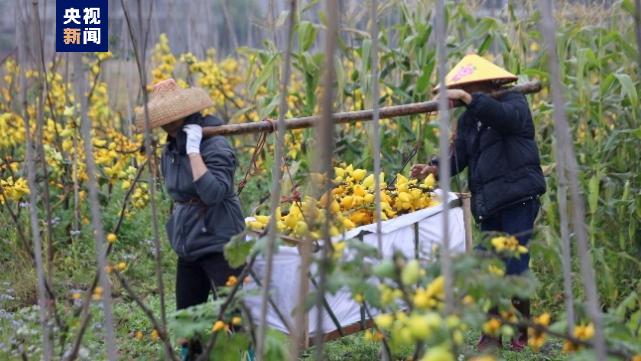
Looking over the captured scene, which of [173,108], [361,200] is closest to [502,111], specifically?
[361,200]

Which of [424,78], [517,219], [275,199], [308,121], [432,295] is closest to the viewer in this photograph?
[432,295]

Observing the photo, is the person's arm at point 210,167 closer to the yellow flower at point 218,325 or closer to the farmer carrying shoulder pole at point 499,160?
the farmer carrying shoulder pole at point 499,160

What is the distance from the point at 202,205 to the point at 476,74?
42.3 inches

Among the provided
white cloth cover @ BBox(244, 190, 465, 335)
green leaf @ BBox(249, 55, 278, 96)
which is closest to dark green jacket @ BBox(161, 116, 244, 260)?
white cloth cover @ BBox(244, 190, 465, 335)

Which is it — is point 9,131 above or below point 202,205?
above

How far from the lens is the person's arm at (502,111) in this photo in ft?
10.9

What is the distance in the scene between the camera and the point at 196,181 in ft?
10.2

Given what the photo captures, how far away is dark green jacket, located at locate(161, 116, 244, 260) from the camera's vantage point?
10.5 ft

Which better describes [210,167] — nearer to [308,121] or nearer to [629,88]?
[308,121]

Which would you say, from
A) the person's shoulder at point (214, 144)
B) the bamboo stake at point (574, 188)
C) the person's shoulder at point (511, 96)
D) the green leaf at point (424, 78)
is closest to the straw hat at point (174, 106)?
the person's shoulder at point (214, 144)

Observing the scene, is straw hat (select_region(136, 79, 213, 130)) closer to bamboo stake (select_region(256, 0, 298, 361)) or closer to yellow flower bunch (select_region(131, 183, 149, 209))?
bamboo stake (select_region(256, 0, 298, 361))

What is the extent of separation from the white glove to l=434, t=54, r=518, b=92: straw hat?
3.10ft

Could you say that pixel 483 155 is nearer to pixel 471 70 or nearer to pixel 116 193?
pixel 471 70

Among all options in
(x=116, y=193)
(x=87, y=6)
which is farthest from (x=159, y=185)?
(x=87, y=6)
